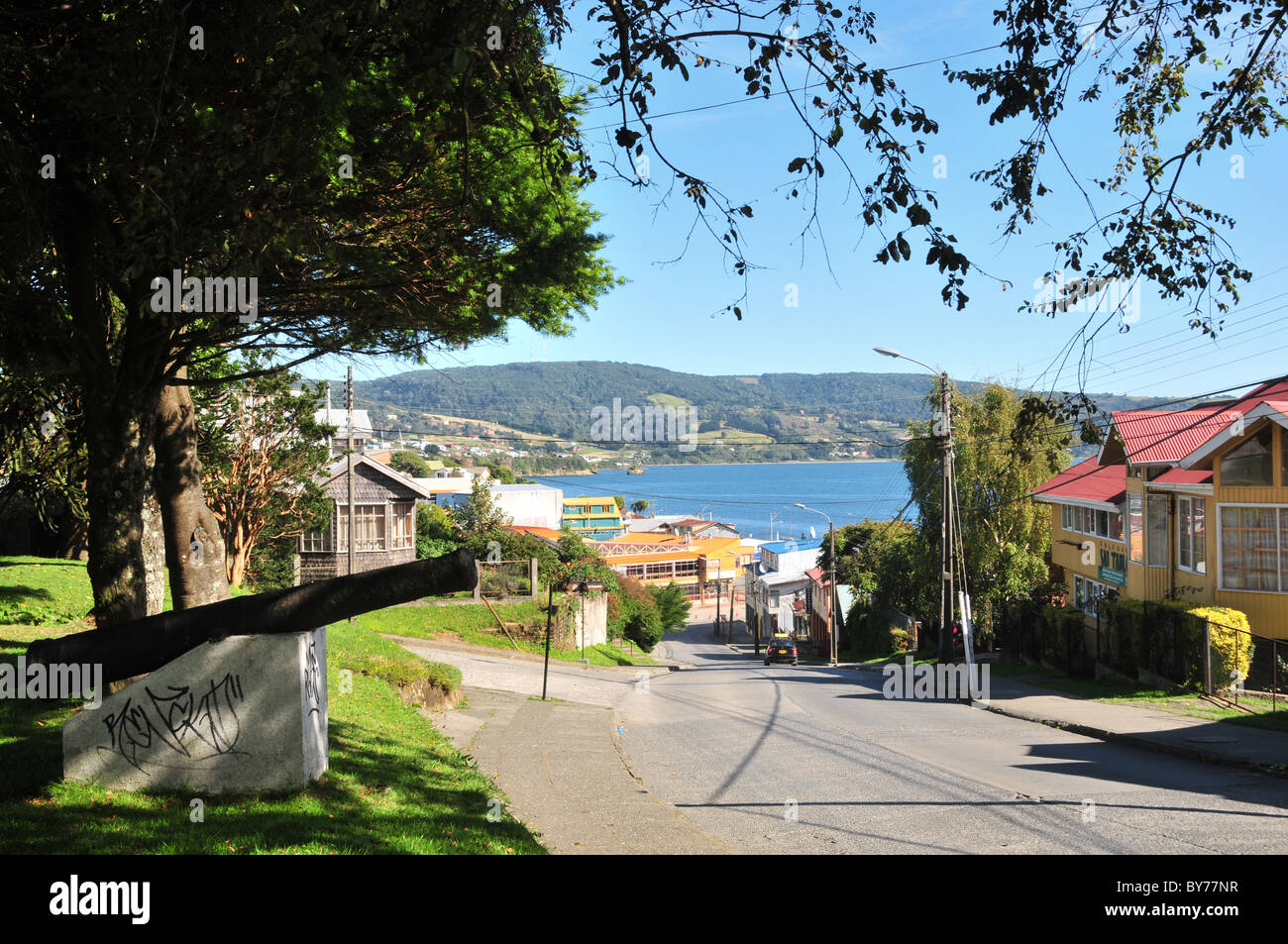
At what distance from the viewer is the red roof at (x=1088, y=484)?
3036 cm

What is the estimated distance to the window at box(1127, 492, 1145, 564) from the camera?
2569 cm

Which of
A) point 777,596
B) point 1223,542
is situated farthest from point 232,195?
point 777,596

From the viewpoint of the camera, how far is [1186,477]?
2309 centimetres

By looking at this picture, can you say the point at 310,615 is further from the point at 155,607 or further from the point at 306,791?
the point at 155,607

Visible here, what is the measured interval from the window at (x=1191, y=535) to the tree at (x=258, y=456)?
22.2m

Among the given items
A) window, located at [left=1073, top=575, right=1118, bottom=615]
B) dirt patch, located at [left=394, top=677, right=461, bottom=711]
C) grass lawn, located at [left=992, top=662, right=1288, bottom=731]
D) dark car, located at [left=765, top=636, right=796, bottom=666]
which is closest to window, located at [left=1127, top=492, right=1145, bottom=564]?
window, located at [left=1073, top=575, right=1118, bottom=615]

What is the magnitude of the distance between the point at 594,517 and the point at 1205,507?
114 m

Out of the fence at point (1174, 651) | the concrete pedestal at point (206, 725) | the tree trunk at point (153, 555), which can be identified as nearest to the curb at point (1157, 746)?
the fence at point (1174, 651)

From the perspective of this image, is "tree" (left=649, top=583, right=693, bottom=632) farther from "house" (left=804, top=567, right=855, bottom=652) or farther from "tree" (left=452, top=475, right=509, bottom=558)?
"tree" (left=452, top=475, right=509, bottom=558)

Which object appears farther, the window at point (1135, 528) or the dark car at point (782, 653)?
the dark car at point (782, 653)

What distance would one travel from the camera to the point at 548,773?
12.1 metres

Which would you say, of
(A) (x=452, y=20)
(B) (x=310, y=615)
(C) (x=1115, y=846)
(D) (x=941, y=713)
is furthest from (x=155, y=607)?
(D) (x=941, y=713)

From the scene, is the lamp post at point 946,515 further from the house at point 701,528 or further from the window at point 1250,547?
the house at point 701,528

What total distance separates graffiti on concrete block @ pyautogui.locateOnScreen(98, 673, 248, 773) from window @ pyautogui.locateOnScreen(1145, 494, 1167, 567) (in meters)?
23.9
